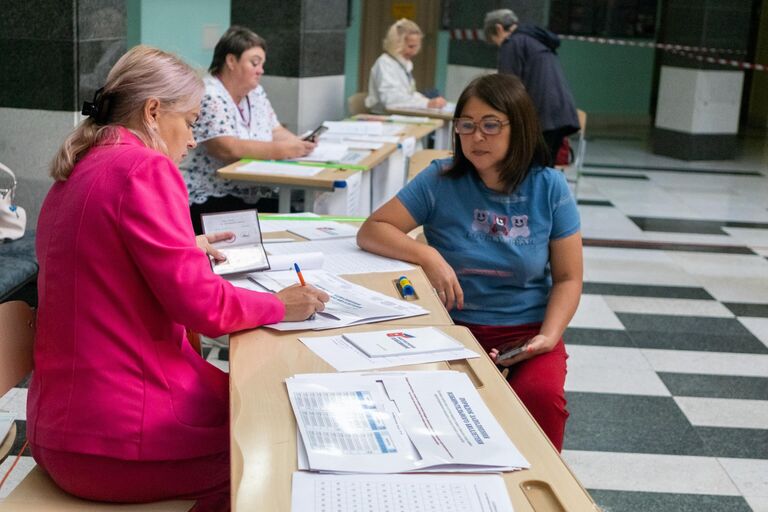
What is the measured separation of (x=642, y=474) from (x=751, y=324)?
6.87 ft

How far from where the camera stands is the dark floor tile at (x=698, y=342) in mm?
4656

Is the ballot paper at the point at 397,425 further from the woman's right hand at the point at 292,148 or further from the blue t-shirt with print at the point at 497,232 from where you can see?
the woman's right hand at the point at 292,148

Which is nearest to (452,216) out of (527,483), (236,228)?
(236,228)

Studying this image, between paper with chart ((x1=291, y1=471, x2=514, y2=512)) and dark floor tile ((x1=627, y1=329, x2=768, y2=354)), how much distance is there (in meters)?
3.33

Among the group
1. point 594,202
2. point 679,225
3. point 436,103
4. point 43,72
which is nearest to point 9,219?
point 43,72

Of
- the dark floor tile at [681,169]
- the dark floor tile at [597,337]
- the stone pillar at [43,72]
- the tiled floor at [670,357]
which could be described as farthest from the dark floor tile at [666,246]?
the stone pillar at [43,72]

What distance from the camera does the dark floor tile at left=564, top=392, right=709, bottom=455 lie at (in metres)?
3.51

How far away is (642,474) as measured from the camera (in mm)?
3287

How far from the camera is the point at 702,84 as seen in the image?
34.3 feet

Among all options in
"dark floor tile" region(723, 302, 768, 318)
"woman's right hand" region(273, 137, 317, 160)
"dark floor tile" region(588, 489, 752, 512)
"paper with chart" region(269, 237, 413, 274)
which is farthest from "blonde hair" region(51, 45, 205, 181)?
"dark floor tile" region(723, 302, 768, 318)

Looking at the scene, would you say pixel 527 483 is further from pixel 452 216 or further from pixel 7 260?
pixel 7 260

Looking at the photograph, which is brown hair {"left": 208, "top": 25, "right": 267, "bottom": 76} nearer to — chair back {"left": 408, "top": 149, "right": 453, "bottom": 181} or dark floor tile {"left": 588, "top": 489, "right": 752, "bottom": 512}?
chair back {"left": 408, "top": 149, "right": 453, "bottom": 181}

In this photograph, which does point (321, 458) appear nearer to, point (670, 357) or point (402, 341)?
point (402, 341)

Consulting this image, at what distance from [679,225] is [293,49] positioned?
314 cm
